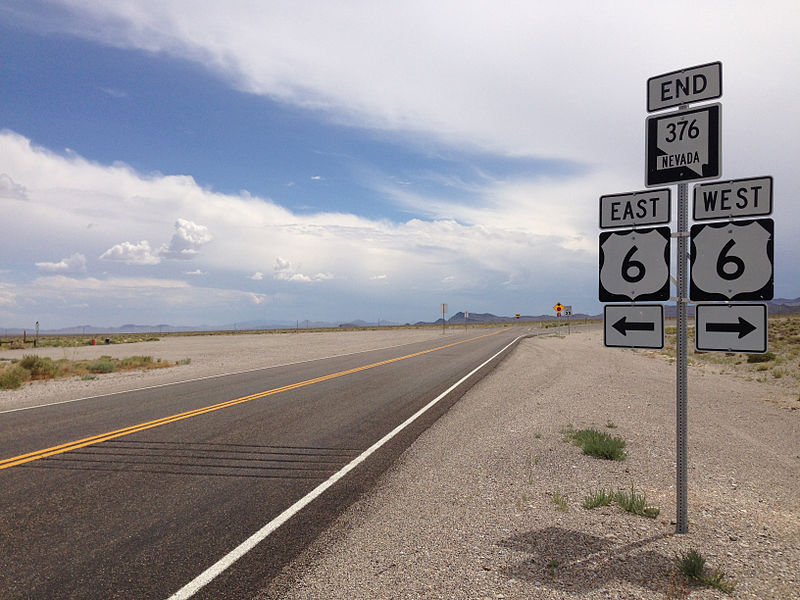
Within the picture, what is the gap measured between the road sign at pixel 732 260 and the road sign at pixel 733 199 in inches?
4.1

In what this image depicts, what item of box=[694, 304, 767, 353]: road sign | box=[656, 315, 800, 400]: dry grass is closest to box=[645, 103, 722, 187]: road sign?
box=[694, 304, 767, 353]: road sign

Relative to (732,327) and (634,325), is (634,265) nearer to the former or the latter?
(634,325)

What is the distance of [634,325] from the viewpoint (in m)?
4.85

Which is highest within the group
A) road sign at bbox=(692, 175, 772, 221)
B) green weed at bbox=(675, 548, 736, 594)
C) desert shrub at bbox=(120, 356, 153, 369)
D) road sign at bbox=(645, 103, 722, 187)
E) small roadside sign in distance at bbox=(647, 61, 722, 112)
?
small roadside sign in distance at bbox=(647, 61, 722, 112)

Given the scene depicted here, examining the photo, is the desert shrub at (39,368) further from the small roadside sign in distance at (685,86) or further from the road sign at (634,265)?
the small roadside sign in distance at (685,86)

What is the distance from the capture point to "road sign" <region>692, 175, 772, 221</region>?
431cm

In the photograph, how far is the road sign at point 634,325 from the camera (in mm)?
4703

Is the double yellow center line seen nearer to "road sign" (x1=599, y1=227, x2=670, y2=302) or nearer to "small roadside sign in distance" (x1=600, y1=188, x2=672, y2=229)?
"road sign" (x1=599, y1=227, x2=670, y2=302)

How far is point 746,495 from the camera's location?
591 centimetres

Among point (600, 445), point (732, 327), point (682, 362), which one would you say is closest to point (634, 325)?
point (682, 362)

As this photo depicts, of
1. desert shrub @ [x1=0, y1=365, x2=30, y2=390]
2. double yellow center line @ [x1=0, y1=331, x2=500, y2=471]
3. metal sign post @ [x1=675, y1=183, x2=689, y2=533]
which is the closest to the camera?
metal sign post @ [x1=675, y1=183, x2=689, y2=533]

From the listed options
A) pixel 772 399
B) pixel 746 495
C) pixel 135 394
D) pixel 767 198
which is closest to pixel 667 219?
pixel 767 198

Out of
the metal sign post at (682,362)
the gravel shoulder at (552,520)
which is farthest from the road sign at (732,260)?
the gravel shoulder at (552,520)

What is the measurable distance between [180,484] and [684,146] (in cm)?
658
